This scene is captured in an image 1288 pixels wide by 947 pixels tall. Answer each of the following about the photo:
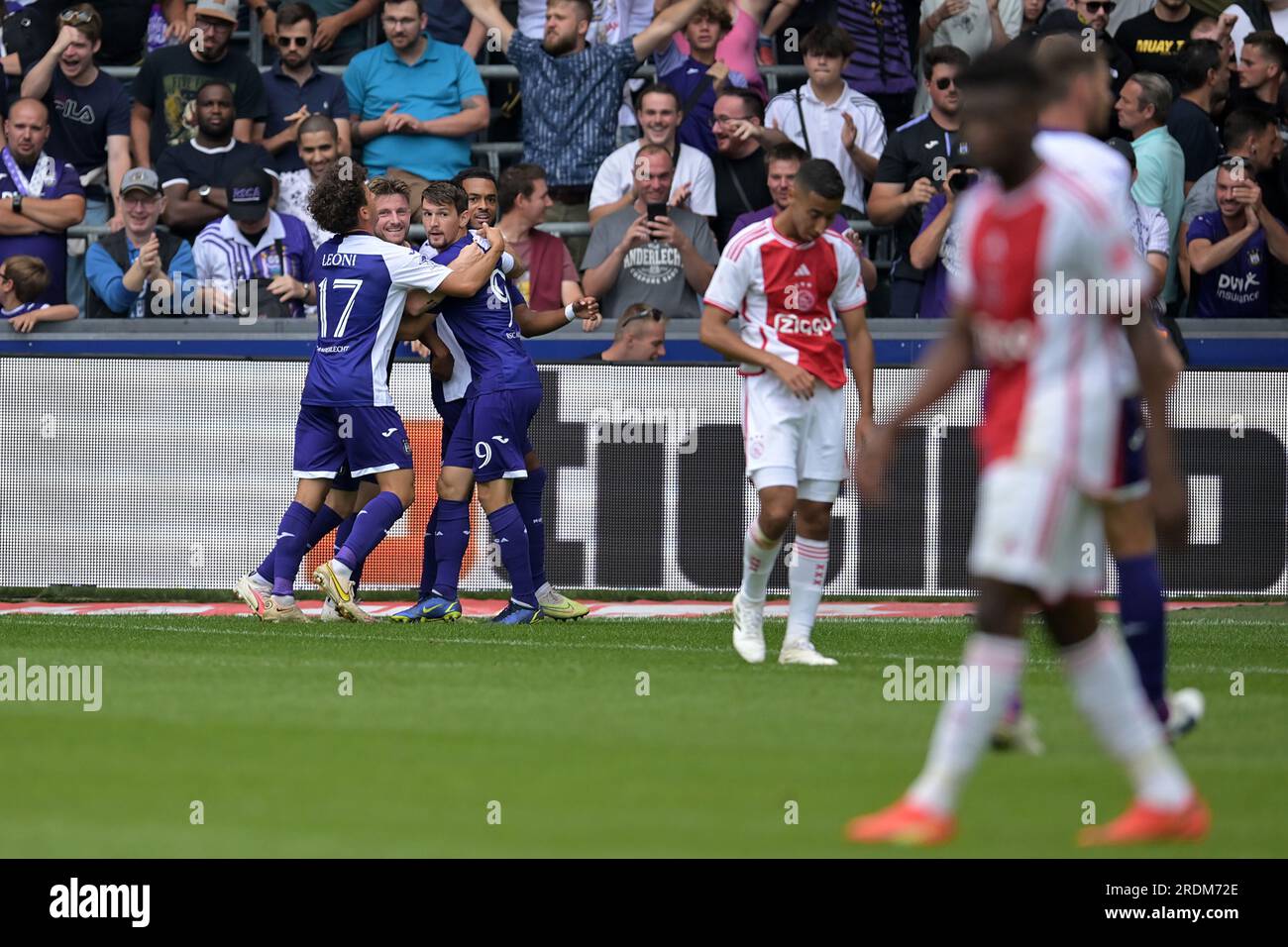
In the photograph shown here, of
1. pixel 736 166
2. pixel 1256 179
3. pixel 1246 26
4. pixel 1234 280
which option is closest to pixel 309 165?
pixel 736 166

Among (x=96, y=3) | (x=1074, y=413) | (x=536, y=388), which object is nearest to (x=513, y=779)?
(x=1074, y=413)

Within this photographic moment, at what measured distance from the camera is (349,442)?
461 inches

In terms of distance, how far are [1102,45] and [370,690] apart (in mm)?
9622

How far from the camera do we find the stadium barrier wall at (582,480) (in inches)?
555

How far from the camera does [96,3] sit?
1828 cm

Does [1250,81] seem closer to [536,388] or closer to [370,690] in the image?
[536,388]

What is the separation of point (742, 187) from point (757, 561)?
6405 mm

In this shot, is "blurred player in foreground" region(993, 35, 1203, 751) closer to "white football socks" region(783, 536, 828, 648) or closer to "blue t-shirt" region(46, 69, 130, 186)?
"white football socks" region(783, 536, 828, 648)

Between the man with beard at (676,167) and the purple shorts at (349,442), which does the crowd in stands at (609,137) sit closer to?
the man with beard at (676,167)

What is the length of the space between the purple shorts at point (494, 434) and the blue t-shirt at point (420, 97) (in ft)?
16.5

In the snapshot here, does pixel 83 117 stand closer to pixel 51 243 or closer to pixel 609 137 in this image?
pixel 51 243

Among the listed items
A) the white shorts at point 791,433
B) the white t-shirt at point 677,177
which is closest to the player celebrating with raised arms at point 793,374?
the white shorts at point 791,433

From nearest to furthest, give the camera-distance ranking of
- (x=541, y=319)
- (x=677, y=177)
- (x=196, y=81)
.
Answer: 1. (x=541, y=319)
2. (x=677, y=177)
3. (x=196, y=81)

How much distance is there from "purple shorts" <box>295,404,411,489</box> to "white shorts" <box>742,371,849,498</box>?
2.76 meters
